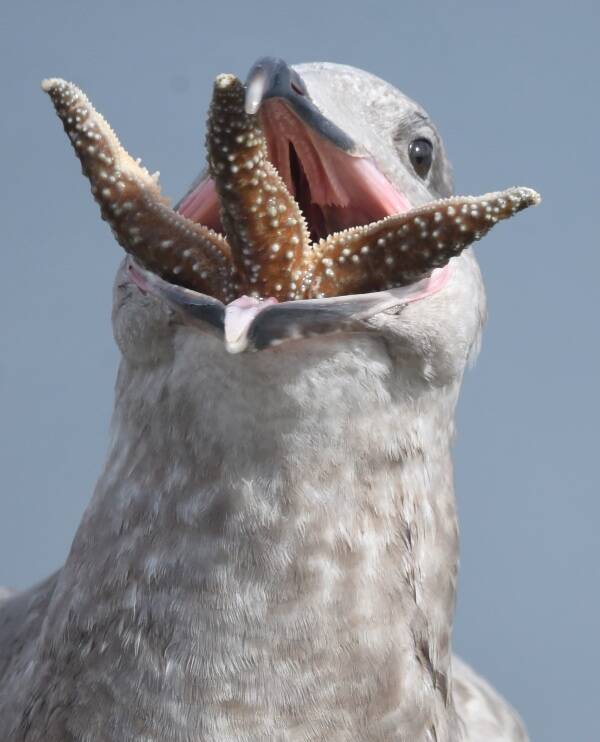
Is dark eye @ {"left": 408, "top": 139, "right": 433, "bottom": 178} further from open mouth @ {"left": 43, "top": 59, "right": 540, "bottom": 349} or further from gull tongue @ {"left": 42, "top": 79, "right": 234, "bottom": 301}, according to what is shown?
gull tongue @ {"left": 42, "top": 79, "right": 234, "bottom": 301}

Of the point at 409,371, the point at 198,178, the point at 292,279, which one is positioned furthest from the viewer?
the point at 198,178

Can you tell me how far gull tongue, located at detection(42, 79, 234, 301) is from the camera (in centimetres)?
126

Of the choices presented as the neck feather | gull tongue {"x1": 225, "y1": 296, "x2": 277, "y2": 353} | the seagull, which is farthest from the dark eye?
gull tongue {"x1": 225, "y1": 296, "x2": 277, "y2": 353}

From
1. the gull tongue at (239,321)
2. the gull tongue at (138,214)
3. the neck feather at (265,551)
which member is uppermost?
the gull tongue at (138,214)

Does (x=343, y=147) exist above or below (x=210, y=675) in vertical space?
above

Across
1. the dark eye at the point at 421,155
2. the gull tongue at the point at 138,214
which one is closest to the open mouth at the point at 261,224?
the gull tongue at the point at 138,214

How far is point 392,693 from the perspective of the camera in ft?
4.76

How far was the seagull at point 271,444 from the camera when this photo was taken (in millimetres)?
1247

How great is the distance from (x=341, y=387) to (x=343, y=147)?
240 mm

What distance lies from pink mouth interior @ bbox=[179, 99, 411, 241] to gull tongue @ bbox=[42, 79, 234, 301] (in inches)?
3.1

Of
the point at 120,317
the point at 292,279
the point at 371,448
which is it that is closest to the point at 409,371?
the point at 371,448

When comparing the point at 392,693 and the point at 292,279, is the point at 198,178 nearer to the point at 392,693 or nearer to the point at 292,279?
the point at 292,279

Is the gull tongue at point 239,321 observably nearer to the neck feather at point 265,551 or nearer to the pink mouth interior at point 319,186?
the neck feather at point 265,551

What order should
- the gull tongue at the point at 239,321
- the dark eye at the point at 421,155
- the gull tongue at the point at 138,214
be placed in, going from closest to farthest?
the gull tongue at the point at 239,321
the gull tongue at the point at 138,214
the dark eye at the point at 421,155
